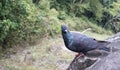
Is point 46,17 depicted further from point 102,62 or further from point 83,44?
point 102,62

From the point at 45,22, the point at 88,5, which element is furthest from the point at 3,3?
the point at 88,5

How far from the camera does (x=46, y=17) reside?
13.0 metres

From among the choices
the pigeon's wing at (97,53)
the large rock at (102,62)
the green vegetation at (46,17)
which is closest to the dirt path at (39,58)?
the green vegetation at (46,17)

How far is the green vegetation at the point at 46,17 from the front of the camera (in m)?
9.48

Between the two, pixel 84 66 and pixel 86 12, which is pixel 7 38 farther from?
pixel 86 12

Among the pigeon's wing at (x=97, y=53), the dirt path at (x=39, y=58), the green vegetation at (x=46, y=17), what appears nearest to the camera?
the pigeon's wing at (x=97, y=53)

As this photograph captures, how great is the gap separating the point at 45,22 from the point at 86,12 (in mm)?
11036

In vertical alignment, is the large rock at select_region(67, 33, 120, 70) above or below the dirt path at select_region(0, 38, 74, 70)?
above

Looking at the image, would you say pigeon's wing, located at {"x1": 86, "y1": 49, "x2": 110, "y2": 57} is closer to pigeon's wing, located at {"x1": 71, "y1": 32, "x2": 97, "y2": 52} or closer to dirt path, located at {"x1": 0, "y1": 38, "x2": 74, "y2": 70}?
pigeon's wing, located at {"x1": 71, "y1": 32, "x2": 97, "y2": 52}

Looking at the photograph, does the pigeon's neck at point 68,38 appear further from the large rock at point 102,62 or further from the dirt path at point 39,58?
the dirt path at point 39,58

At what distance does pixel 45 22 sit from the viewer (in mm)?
12398

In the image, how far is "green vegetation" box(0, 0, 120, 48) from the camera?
9.48 metres

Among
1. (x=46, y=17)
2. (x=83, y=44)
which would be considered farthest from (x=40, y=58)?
(x=83, y=44)

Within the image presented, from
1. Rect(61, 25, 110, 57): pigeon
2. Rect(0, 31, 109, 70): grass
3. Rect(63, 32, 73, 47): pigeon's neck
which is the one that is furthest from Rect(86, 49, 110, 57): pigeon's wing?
Rect(0, 31, 109, 70): grass
